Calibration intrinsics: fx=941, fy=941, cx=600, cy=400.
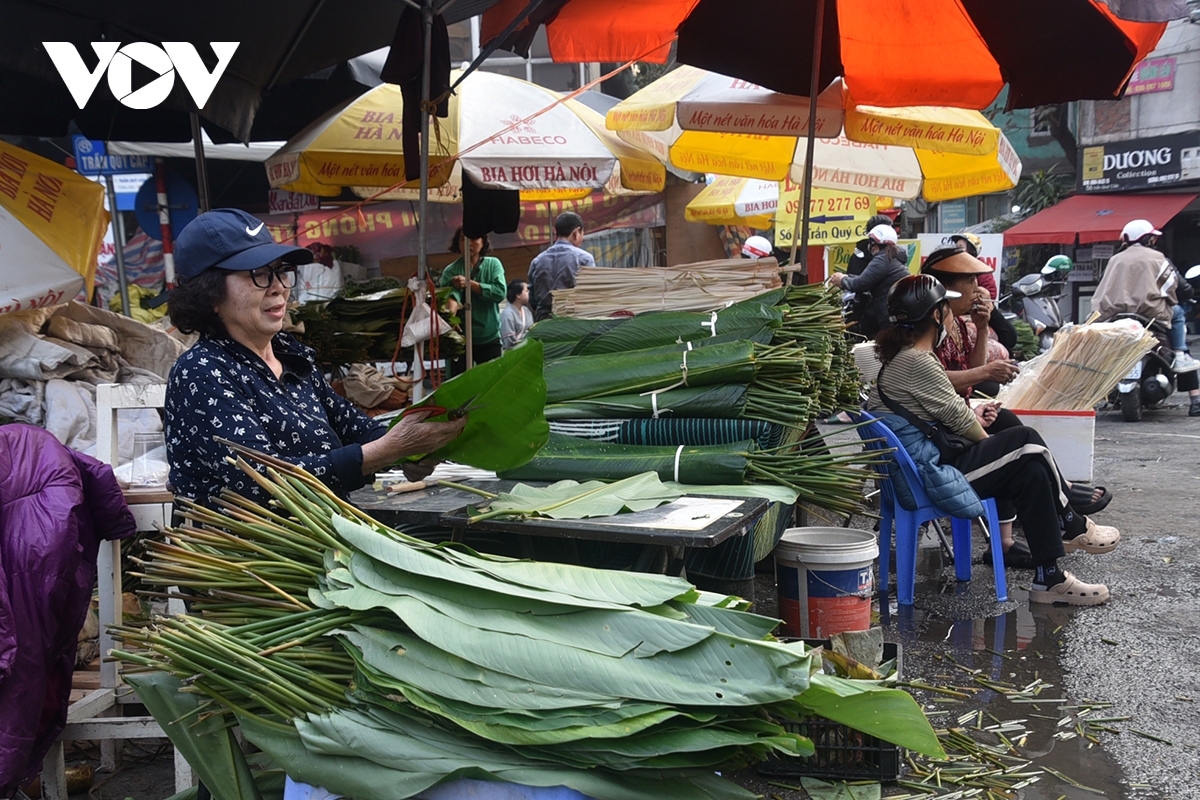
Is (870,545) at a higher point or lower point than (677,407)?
lower

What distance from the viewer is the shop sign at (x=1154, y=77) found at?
17016 mm

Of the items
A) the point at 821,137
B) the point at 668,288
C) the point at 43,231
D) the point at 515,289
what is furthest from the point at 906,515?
the point at 515,289

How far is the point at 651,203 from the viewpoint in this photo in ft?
40.6

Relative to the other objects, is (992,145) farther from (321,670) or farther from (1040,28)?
(321,670)

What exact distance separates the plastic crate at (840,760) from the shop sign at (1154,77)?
60.4 feet

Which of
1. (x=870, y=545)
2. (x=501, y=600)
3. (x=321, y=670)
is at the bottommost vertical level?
(x=870, y=545)

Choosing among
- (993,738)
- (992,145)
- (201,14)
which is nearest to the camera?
(993,738)

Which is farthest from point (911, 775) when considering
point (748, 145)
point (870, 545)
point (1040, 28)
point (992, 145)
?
point (748, 145)

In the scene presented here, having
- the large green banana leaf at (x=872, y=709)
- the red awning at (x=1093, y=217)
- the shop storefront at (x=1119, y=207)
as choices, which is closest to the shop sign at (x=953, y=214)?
the shop storefront at (x=1119, y=207)

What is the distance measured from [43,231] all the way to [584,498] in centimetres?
300

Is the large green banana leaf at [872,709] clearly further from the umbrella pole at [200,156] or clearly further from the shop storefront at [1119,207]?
the shop storefront at [1119,207]

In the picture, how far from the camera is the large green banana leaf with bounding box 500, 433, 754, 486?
2.71 metres

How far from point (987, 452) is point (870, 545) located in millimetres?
1077

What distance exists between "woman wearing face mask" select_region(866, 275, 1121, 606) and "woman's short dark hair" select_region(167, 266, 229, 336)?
275cm
